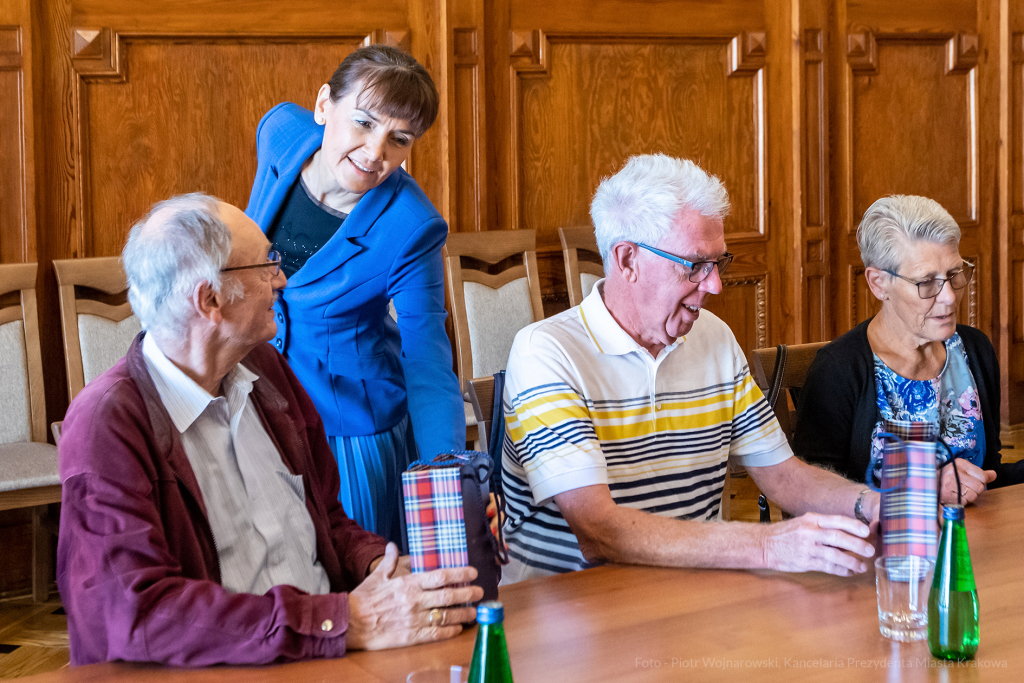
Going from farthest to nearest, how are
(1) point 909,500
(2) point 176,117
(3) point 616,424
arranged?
(2) point 176,117 < (3) point 616,424 < (1) point 909,500

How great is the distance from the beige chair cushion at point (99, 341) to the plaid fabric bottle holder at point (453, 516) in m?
2.39

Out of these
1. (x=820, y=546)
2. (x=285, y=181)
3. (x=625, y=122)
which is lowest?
(x=820, y=546)

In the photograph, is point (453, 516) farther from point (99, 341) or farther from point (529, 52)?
point (529, 52)

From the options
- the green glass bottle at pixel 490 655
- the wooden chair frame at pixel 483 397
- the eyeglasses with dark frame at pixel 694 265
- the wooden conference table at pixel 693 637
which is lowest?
the wooden conference table at pixel 693 637

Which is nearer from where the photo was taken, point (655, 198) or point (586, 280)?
point (655, 198)

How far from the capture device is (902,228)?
2.35 meters

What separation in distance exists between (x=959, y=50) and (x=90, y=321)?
4248 mm

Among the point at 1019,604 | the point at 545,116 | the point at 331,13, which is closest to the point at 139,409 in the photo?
the point at 1019,604

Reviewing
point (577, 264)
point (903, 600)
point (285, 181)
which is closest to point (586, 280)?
point (577, 264)

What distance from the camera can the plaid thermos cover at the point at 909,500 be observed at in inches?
53.3

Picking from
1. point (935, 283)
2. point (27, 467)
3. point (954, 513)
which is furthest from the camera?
point (27, 467)

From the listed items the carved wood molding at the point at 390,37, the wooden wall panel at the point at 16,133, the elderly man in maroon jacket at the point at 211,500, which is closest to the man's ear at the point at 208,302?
the elderly man in maroon jacket at the point at 211,500

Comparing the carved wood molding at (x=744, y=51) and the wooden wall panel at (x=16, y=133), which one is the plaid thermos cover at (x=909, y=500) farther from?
the carved wood molding at (x=744, y=51)

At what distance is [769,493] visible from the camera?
2053 mm
